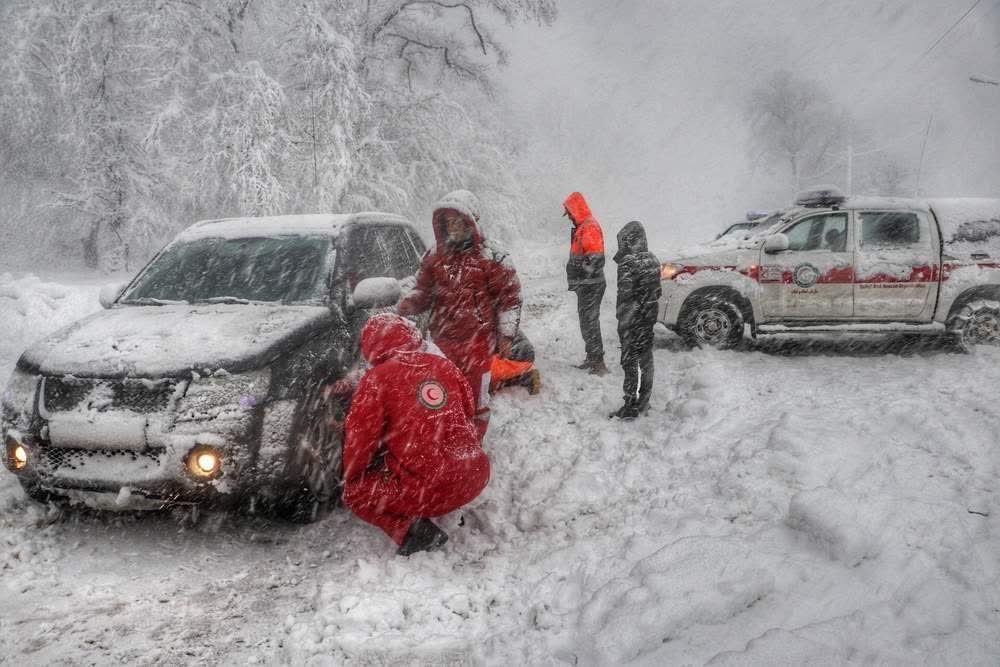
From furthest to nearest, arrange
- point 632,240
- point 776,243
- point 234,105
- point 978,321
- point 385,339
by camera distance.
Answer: point 234,105
point 978,321
point 776,243
point 632,240
point 385,339

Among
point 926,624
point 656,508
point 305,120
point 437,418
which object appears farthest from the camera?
point 305,120

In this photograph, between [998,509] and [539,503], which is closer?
[998,509]

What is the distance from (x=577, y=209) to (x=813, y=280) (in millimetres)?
2958

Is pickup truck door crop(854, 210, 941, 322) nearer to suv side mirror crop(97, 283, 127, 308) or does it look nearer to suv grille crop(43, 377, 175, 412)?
suv grille crop(43, 377, 175, 412)

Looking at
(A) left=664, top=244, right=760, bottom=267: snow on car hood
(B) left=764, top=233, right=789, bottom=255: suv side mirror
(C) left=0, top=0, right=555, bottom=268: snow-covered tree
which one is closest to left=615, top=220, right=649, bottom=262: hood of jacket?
(A) left=664, top=244, right=760, bottom=267: snow on car hood

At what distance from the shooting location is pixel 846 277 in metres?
7.06

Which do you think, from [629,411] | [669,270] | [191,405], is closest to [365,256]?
[191,405]

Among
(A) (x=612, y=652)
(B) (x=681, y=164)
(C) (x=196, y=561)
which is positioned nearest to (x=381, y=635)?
(A) (x=612, y=652)

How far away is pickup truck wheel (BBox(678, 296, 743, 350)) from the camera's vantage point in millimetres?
7312

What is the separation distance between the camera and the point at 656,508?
3598mm

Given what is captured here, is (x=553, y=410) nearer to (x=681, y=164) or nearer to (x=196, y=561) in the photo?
(x=196, y=561)

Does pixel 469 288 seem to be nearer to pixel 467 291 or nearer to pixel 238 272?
pixel 467 291

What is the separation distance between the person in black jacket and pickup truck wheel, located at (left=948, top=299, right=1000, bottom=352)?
4606mm

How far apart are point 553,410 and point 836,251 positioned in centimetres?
427
